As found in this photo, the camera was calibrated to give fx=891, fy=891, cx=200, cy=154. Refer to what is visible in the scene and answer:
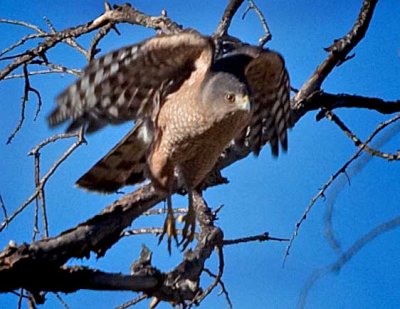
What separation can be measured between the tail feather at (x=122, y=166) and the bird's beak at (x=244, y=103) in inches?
22.7

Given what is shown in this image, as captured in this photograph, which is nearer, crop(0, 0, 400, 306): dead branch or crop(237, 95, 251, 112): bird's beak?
Result: crop(0, 0, 400, 306): dead branch

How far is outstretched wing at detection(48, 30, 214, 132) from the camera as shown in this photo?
442cm

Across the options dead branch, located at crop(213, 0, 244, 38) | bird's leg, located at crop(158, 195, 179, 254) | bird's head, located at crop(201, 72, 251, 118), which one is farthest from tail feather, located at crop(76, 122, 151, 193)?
dead branch, located at crop(213, 0, 244, 38)

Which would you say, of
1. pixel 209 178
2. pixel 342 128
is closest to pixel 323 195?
pixel 342 128

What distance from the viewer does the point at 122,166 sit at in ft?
16.2

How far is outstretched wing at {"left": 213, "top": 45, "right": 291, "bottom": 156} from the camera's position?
15.8 feet

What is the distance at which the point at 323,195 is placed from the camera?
167 inches

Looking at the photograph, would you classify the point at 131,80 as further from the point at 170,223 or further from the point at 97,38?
the point at 170,223

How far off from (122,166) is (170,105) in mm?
458

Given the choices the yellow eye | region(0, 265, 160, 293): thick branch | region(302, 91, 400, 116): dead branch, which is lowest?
region(0, 265, 160, 293): thick branch

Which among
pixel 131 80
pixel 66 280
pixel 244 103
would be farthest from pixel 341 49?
pixel 66 280

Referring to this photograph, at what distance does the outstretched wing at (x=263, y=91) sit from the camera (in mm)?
4801

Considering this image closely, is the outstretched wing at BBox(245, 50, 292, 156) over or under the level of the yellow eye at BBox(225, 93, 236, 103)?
over

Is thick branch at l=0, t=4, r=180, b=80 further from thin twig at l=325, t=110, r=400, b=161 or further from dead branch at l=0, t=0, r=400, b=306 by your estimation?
thin twig at l=325, t=110, r=400, b=161
